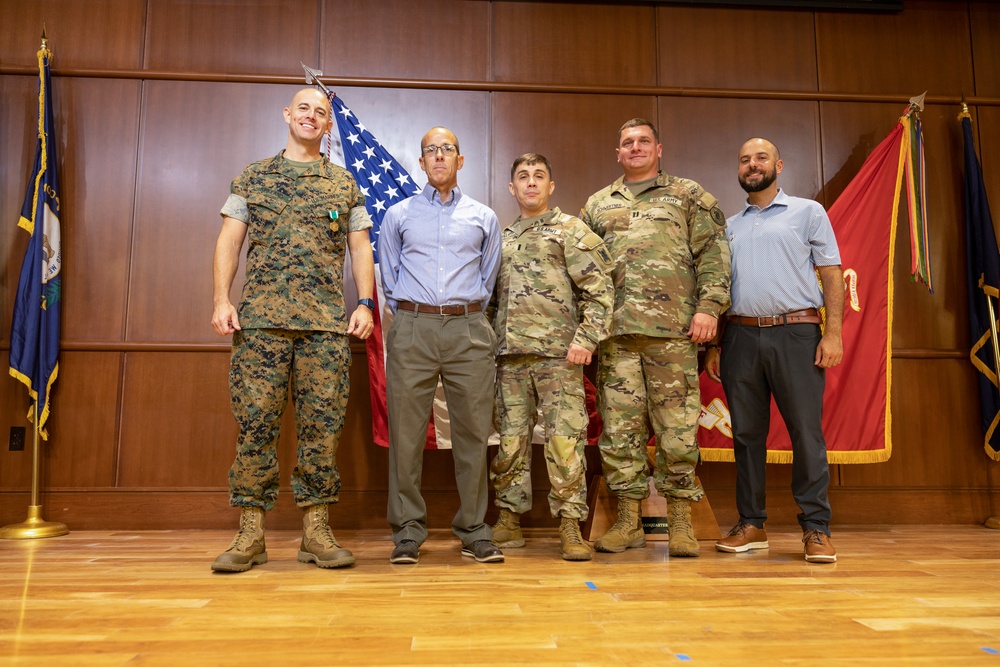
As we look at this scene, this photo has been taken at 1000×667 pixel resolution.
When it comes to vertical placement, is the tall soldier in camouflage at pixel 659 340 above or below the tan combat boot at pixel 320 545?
above

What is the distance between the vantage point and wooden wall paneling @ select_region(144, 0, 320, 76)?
12.5 feet

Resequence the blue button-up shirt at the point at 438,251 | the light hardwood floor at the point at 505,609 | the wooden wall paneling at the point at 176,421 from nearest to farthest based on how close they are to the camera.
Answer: the light hardwood floor at the point at 505,609
the blue button-up shirt at the point at 438,251
the wooden wall paneling at the point at 176,421

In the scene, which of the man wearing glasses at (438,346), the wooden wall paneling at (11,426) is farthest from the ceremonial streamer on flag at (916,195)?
the wooden wall paneling at (11,426)

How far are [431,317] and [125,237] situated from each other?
208cm

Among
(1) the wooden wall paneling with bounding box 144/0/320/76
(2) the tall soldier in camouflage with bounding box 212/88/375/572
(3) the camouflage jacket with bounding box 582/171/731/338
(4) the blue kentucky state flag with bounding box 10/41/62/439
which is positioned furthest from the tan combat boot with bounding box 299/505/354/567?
(1) the wooden wall paneling with bounding box 144/0/320/76

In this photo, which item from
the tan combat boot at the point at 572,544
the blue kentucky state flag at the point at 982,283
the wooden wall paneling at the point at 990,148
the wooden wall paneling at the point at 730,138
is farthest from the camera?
the wooden wall paneling at the point at 990,148

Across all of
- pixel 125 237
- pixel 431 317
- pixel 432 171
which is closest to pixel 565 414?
pixel 431 317

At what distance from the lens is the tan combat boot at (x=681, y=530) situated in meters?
2.67

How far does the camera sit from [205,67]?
381 centimetres

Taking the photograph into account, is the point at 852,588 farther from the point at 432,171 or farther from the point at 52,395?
the point at 52,395

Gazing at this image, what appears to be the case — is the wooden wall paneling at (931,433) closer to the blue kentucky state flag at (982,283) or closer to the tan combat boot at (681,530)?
the blue kentucky state flag at (982,283)

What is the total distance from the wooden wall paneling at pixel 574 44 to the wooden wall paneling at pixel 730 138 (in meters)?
0.32

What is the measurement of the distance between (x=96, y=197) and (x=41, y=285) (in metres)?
0.57

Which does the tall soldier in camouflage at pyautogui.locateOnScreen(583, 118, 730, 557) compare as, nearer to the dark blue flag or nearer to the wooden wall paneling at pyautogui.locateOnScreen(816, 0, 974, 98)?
the dark blue flag
